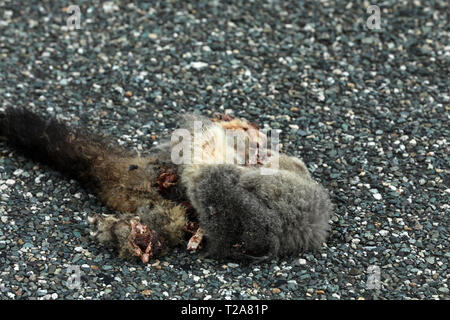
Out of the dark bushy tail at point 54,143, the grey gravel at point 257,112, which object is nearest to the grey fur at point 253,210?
the grey gravel at point 257,112

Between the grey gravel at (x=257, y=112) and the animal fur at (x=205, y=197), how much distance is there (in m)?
0.14

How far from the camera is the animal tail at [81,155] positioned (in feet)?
14.9

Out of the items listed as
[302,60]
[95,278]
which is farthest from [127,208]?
[302,60]

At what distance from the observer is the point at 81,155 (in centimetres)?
468

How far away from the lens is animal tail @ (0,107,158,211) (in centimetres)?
453

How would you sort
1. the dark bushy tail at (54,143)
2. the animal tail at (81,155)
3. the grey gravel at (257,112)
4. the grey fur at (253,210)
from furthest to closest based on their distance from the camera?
the dark bushy tail at (54,143), the animal tail at (81,155), the grey gravel at (257,112), the grey fur at (253,210)

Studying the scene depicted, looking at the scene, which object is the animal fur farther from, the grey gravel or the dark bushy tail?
the grey gravel

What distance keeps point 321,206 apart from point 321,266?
0.37m

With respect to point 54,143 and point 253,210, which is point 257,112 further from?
point 253,210

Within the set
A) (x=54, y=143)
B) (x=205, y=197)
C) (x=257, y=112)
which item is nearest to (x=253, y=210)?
(x=205, y=197)

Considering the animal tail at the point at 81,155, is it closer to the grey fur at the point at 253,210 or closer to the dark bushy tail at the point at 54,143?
the dark bushy tail at the point at 54,143

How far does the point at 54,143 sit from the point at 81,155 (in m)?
0.25
